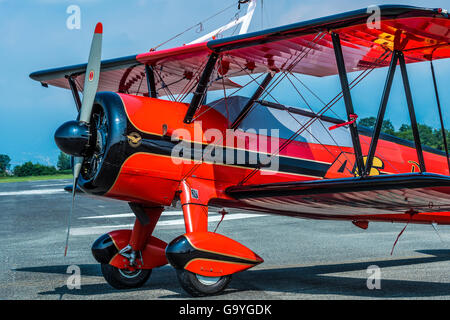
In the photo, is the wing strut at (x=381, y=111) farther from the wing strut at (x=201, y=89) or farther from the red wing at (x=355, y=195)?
the wing strut at (x=201, y=89)

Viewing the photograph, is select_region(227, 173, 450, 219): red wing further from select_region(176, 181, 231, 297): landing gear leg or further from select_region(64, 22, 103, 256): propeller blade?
select_region(64, 22, 103, 256): propeller blade

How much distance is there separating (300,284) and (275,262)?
2.07 m

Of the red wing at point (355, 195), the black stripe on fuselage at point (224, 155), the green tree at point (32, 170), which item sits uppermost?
the green tree at point (32, 170)

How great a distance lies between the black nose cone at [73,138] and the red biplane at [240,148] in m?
0.01

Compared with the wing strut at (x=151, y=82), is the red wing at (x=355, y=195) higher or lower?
lower

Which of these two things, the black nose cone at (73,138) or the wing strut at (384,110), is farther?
the black nose cone at (73,138)

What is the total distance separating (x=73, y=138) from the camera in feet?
20.5

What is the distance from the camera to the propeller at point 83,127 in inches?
245

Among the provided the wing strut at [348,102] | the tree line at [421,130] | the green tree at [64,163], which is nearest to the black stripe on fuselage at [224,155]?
the green tree at [64,163]

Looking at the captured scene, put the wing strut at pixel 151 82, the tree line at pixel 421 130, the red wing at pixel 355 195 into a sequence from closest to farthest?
1. the red wing at pixel 355 195
2. the wing strut at pixel 151 82
3. the tree line at pixel 421 130

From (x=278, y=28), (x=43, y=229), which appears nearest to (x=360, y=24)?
(x=278, y=28)

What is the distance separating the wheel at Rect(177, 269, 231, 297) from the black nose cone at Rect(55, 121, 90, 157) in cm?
178

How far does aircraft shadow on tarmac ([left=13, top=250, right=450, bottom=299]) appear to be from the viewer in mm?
6531
